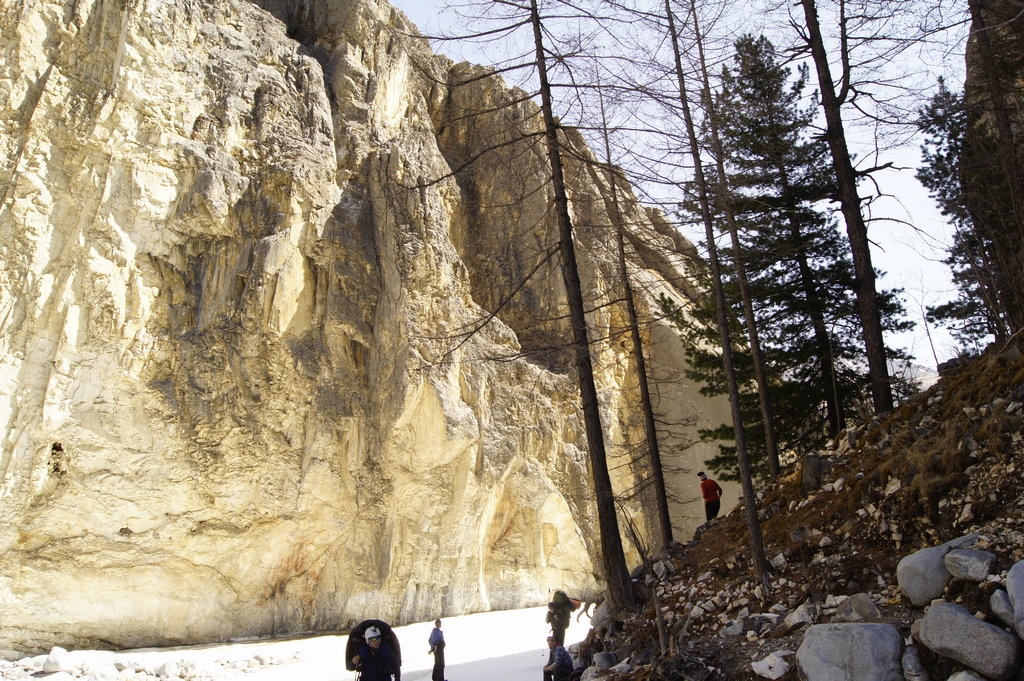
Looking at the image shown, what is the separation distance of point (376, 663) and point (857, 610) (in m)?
4.28

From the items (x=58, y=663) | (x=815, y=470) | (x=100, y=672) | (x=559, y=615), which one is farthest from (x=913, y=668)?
(x=58, y=663)

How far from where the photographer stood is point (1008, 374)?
23.0ft

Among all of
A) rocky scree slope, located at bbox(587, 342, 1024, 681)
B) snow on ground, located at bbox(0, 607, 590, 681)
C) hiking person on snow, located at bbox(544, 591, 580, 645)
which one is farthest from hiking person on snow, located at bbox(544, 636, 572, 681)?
snow on ground, located at bbox(0, 607, 590, 681)

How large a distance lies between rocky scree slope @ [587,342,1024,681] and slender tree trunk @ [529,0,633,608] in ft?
1.40

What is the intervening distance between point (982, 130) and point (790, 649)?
1208 centimetres

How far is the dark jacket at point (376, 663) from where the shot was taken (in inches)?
248

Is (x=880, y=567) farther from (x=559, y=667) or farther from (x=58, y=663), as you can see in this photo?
(x=58, y=663)

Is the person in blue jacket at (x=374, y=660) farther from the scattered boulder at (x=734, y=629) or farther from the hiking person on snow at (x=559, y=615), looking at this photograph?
the hiking person on snow at (x=559, y=615)

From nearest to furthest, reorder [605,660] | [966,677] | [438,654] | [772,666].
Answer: [966,677] → [772,666] → [605,660] → [438,654]

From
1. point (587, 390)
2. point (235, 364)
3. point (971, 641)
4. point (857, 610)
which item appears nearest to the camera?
point (971, 641)

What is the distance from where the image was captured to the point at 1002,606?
4547 mm

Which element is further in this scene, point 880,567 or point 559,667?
point 559,667

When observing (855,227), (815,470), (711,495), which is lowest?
(711,495)

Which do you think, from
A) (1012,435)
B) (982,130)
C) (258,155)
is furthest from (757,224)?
(258,155)
